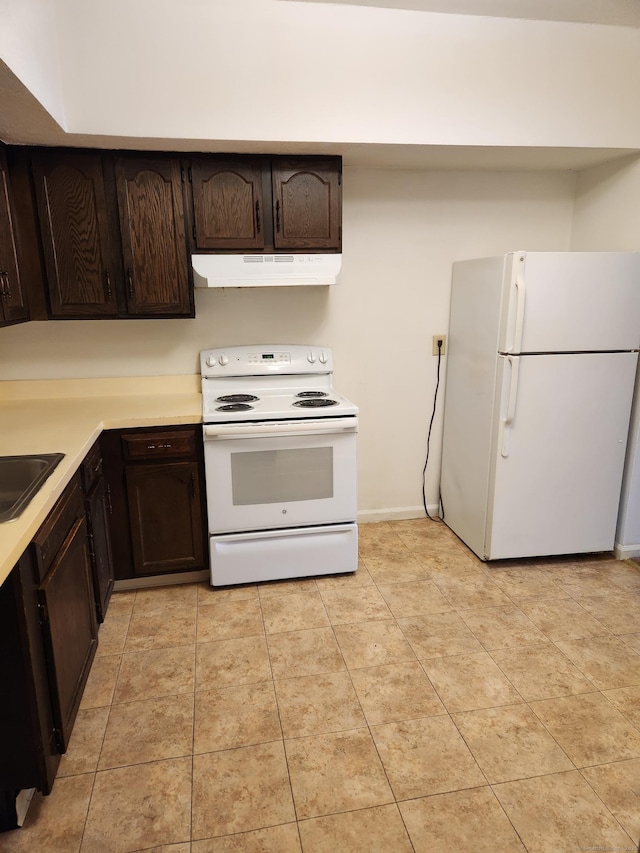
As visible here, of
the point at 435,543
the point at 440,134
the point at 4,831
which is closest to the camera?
the point at 4,831

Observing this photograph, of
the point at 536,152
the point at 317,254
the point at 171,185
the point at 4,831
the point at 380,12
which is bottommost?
the point at 4,831

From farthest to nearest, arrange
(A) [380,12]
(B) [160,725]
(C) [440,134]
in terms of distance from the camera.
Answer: (C) [440,134]
(A) [380,12]
(B) [160,725]

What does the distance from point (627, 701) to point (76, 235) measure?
2972mm

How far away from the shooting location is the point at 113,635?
241cm

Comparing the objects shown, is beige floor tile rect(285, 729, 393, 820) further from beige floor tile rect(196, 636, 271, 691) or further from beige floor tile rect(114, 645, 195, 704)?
beige floor tile rect(114, 645, 195, 704)

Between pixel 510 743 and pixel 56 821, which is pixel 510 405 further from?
pixel 56 821

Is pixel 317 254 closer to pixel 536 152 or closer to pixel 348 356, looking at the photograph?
pixel 348 356

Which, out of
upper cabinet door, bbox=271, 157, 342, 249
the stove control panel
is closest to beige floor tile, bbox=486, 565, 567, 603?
the stove control panel

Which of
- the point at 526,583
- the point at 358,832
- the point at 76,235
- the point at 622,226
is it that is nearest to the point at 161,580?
the point at 358,832

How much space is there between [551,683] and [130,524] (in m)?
1.92

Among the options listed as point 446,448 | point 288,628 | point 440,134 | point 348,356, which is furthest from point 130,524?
point 440,134

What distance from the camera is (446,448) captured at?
3.46 m

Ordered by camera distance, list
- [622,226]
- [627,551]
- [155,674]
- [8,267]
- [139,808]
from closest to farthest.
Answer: [139,808], [155,674], [8,267], [622,226], [627,551]

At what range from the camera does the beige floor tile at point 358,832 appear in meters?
1.48
